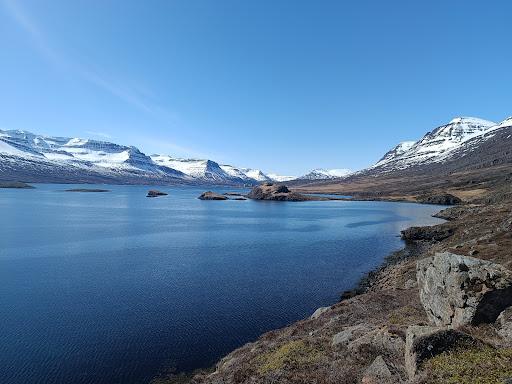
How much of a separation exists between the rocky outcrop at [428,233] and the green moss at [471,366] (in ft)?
328

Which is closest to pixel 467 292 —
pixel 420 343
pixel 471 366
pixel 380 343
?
pixel 380 343

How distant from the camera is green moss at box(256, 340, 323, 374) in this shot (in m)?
25.7

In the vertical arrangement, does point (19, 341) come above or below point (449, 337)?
below

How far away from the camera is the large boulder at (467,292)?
71.9ft

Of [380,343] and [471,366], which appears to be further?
[380,343]

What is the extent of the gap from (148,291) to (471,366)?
2038 inches

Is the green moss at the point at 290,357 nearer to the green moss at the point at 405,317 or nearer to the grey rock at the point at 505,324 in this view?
the green moss at the point at 405,317

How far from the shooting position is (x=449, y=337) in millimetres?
18094

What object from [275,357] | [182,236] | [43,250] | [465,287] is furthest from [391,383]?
[182,236]

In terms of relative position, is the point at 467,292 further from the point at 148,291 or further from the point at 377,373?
the point at 148,291

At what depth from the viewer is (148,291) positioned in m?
59.5

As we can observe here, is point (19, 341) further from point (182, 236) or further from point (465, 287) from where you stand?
point (182, 236)

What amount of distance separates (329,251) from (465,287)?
7372cm

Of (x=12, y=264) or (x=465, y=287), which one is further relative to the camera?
(x=12, y=264)
